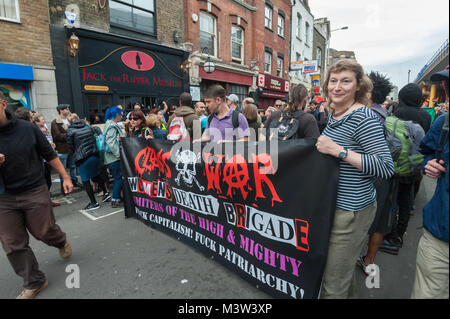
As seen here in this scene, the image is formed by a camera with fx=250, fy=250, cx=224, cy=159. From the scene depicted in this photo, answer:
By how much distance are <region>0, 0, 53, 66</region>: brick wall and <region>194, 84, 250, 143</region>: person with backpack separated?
6575 millimetres

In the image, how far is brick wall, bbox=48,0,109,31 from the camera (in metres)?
7.45

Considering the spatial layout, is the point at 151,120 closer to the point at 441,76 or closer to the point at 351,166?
the point at 351,166

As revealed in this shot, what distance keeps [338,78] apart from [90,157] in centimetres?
464

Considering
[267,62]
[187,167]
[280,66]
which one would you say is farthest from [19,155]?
[280,66]

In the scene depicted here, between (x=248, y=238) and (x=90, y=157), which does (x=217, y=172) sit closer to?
(x=248, y=238)

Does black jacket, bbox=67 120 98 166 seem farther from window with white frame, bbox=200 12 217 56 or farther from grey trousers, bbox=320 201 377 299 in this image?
window with white frame, bbox=200 12 217 56

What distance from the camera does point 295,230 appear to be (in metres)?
2.09

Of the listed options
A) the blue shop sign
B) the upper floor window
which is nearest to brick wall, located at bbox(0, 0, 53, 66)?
the blue shop sign

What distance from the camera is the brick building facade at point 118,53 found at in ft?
25.3

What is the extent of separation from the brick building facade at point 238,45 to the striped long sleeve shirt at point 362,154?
1084cm

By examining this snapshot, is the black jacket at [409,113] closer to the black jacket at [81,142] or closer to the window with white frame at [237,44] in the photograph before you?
the black jacket at [81,142]

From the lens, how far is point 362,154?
1645 millimetres

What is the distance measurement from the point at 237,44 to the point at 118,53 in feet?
25.1
